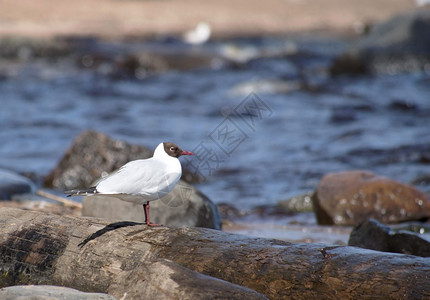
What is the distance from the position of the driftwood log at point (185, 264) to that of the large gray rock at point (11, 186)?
304 centimetres

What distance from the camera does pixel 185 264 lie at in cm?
364

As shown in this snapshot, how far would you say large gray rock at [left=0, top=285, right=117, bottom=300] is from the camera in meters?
3.19

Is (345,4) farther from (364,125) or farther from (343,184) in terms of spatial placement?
(343,184)

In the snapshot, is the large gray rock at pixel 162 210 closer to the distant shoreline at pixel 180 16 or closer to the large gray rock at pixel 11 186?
the large gray rock at pixel 11 186

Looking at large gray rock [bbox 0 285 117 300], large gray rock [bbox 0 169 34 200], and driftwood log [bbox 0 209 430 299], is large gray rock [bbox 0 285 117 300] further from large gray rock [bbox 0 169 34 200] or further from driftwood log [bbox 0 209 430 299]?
large gray rock [bbox 0 169 34 200]

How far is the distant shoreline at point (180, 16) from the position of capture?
25.0 m

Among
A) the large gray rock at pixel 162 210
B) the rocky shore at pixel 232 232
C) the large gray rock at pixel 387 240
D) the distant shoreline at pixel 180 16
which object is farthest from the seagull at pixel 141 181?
the distant shoreline at pixel 180 16

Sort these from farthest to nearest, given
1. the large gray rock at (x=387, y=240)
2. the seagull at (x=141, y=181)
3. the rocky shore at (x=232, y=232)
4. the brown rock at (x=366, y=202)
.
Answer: the brown rock at (x=366, y=202) < the large gray rock at (x=387, y=240) < the seagull at (x=141, y=181) < the rocky shore at (x=232, y=232)

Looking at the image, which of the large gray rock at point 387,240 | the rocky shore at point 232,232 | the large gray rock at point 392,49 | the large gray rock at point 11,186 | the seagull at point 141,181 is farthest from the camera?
the large gray rock at point 392,49

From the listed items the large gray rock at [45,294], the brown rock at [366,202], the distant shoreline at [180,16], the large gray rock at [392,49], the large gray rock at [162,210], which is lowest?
the brown rock at [366,202]

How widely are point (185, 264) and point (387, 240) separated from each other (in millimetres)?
2168

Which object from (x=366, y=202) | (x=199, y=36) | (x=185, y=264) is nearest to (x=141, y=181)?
(x=185, y=264)

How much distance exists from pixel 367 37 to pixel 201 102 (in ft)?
22.3

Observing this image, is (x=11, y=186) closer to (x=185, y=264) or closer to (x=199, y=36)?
(x=185, y=264)
